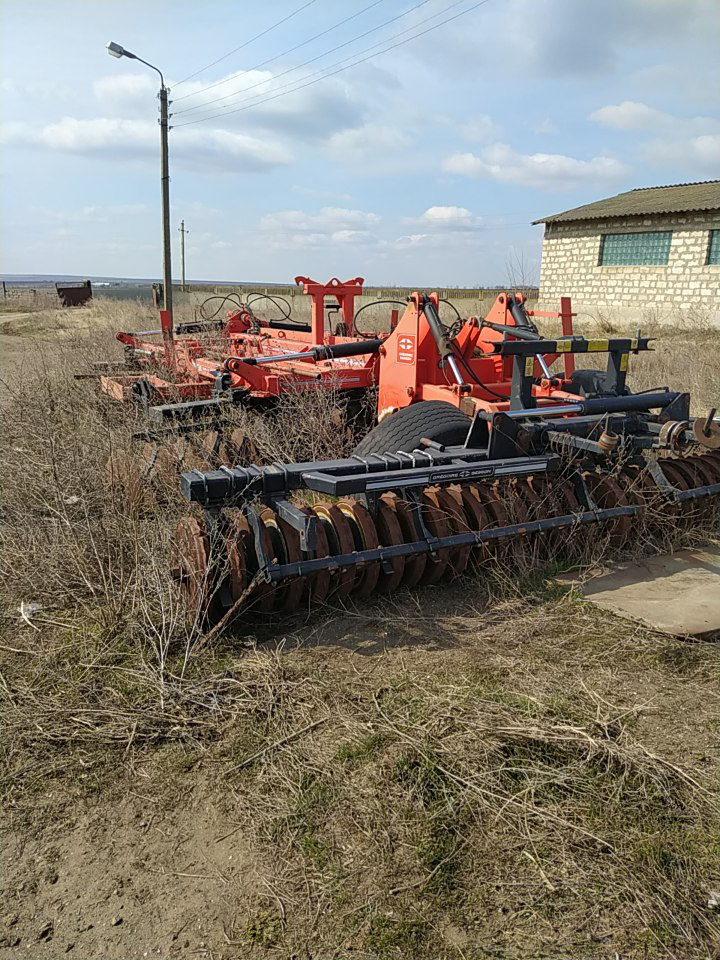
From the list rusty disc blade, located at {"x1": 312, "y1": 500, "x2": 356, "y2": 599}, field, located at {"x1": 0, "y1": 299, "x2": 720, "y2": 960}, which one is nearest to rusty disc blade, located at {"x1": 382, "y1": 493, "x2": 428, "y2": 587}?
field, located at {"x1": 0, "y1": 299, "x2": 720, "y2": 960}

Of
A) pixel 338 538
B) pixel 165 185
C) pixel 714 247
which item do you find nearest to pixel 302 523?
pixel 338 538

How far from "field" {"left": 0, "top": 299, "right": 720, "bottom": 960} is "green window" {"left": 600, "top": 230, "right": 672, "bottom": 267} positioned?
1832 cm

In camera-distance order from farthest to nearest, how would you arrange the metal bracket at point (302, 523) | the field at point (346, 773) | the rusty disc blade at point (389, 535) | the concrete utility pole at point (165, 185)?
the concrete utility pole at point (165, 185), the rusty disc blade at point (389, 535), the metal bracket at point (302, 523), the field at point (346, 773)

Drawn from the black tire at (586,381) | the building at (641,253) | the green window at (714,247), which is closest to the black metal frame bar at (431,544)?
the black tire at (586,381)

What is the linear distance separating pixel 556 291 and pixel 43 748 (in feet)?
73.4

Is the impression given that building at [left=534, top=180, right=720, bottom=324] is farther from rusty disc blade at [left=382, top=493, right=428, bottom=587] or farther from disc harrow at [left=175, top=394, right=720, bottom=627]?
rusty disc blade at [left=382, top=493, right=428, bottom=587]

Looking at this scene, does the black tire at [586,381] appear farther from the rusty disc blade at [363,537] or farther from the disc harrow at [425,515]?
the rusty disc blade at [363,537]

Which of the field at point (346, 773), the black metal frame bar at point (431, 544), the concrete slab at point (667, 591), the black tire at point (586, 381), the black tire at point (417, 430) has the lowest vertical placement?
the field at point (346, 773)

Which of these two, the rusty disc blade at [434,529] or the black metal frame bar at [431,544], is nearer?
the black metal frame bar at [431,544]

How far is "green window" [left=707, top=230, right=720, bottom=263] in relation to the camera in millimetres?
Result: 18391

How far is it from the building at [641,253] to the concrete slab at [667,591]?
15.5m

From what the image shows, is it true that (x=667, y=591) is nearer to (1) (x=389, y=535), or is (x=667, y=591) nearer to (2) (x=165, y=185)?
(1) (x=389, y=535)

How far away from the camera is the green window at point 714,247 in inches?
724

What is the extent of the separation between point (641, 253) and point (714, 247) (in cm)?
225
